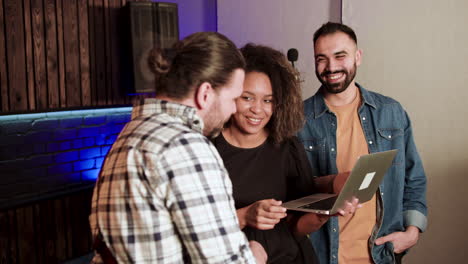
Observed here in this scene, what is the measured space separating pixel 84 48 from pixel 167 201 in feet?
9.54

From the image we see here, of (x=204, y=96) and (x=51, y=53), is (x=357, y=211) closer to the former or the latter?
(x=204, y=96)

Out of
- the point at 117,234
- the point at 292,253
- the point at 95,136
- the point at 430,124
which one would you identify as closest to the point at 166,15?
the point at 95,136

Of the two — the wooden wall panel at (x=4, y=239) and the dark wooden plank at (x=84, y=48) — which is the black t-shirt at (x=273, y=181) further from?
the dark wooden plank at (x=84, y=48)

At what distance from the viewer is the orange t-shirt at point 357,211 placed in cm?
223

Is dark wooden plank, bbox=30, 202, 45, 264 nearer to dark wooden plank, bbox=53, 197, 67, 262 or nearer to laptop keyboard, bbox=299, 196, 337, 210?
dark wooden plank, bbox=53, 197, 67, 262

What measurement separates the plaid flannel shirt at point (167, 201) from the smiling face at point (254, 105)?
78 cm

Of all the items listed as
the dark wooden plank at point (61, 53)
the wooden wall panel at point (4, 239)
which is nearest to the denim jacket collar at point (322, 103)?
the dark wooden plank at point (61, 53)

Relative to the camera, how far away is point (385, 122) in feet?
7.73

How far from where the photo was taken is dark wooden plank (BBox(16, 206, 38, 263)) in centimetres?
330

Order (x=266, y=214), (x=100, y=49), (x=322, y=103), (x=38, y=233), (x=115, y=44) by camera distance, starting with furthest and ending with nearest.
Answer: (x=115, y=44) < (x=100, y=49) < (x=38, y=233) < (x=322, y=103) < (x=266, y=214)


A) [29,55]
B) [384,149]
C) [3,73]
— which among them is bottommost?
[384,149]

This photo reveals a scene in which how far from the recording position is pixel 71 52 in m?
→ 3.62

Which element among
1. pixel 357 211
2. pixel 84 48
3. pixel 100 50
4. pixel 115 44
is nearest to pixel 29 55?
pixel 84 48

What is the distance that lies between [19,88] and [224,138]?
1.93m
